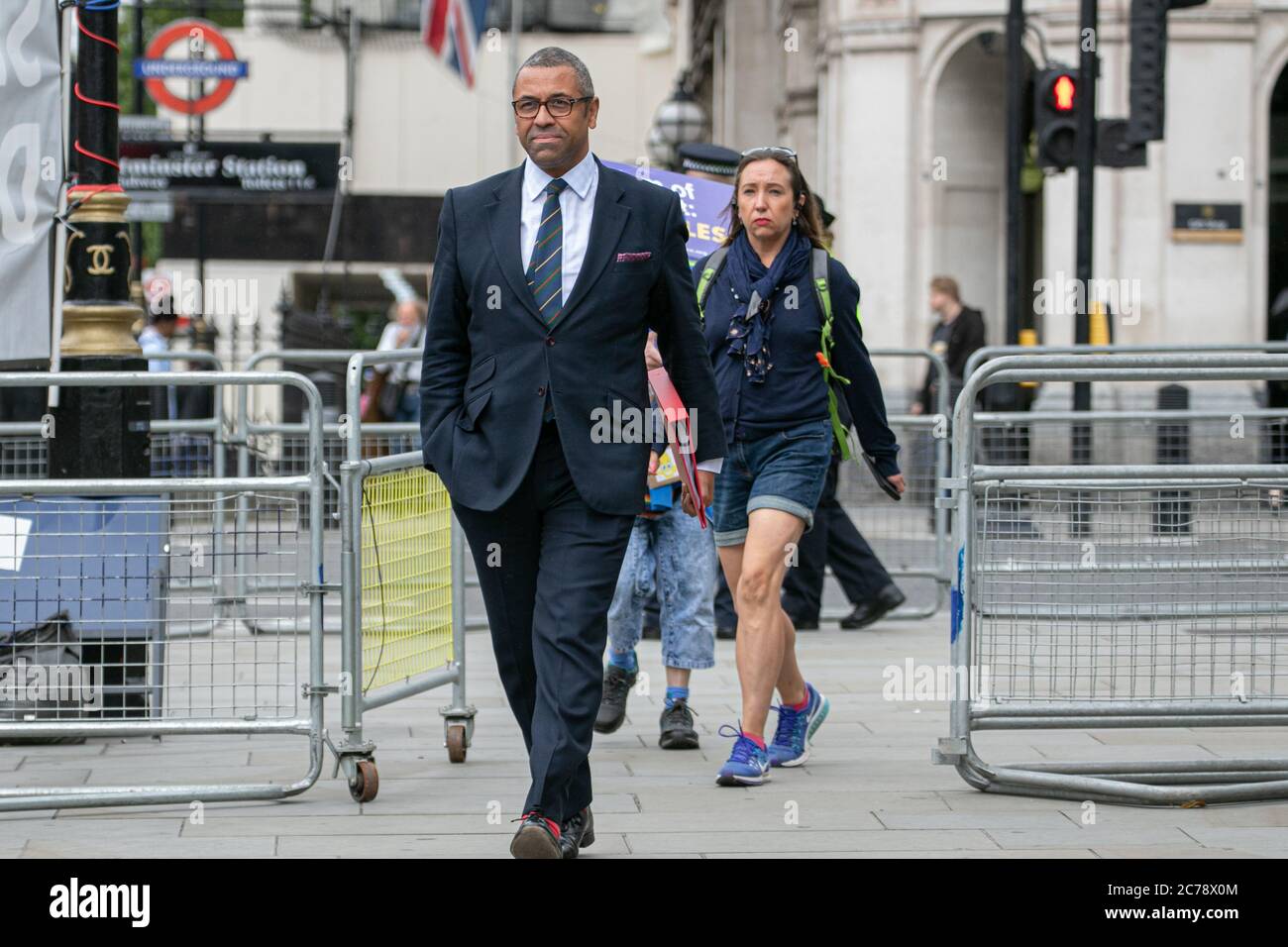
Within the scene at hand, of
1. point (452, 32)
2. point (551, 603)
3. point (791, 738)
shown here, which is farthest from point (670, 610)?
point (452, 32)

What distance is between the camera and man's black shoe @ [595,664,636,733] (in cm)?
746

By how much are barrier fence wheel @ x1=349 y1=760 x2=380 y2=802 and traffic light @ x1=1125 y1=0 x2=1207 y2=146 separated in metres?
8.44

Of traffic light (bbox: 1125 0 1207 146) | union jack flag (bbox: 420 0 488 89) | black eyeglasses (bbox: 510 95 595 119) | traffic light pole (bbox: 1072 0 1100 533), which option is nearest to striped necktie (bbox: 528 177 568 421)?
black eyeglasses (bbox: 510 95 595 119)

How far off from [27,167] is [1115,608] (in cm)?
400

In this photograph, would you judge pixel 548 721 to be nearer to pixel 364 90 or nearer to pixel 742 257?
pixel 742 257

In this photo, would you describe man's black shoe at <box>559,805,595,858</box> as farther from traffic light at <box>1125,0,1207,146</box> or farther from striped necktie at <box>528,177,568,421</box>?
traffic light at <box>1125,0,1207,146</box>

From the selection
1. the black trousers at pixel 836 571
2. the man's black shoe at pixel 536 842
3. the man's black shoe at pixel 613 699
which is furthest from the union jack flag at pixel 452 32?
the man's black shoe at pixel 536 842

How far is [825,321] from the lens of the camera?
21.9ft

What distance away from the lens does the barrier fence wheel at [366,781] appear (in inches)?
242
